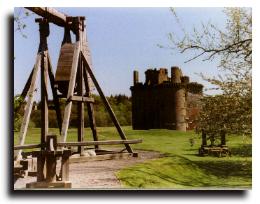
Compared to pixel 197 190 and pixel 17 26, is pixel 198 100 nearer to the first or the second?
pixel 197 190

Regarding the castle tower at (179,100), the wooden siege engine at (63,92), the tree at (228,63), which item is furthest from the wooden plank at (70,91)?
the tree at (228,63)

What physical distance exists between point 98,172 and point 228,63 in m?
3.11

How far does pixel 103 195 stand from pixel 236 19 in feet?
12.6

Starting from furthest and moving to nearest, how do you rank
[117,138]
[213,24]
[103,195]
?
[117,138] → [213,24] → [103,195]

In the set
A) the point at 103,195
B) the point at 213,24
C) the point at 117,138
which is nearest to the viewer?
the point at 103,195

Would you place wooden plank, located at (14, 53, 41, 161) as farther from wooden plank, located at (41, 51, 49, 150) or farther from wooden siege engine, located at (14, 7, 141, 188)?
wooden plank, located at (41, 51, 49, 150)

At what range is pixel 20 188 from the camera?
9.58 m

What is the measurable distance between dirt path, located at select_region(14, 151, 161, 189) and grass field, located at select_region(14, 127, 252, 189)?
0.22 m

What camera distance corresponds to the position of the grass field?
31.9 ft

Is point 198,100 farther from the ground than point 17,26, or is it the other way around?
point 17,26

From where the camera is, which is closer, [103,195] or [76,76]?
[103,195]

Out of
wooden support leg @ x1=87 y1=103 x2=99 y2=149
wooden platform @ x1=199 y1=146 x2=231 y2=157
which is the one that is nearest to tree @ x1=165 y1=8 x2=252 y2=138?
wooden platform @ x1=199 y1=146 x2=231 y2=157
